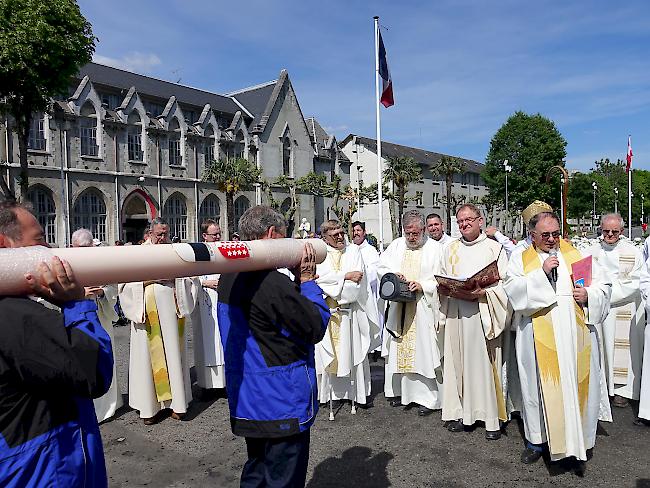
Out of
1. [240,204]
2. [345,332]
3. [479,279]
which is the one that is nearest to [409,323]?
[345,332]

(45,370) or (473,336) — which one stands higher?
(45,370)

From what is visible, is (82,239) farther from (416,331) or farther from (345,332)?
(416,331)

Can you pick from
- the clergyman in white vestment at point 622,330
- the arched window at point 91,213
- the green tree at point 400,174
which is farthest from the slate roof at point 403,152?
the clergyman in white vestment at point 622,330

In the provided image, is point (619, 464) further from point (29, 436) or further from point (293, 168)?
point (293, 168)

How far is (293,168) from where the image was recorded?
4891 cm

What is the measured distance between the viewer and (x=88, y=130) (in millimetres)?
33562

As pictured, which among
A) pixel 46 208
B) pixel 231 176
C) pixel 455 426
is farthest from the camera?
pixel 231 176

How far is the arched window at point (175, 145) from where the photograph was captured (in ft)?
127

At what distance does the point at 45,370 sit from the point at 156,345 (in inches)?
163

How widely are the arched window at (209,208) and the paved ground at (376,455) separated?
3500cm

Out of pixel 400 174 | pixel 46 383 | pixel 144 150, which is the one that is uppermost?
pixel 144 150

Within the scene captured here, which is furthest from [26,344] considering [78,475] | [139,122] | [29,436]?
[139,122]

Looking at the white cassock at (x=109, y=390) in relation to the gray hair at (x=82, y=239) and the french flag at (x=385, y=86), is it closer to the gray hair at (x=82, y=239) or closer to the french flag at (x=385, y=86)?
the gray hair at (x=82, y=239)

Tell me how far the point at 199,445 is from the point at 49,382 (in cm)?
355
